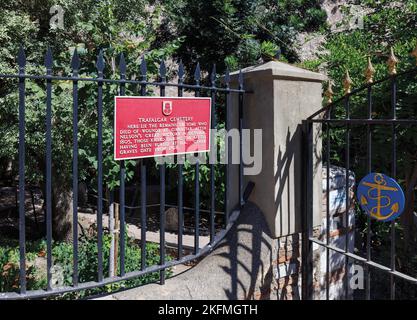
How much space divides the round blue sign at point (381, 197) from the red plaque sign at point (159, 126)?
1.18 meters

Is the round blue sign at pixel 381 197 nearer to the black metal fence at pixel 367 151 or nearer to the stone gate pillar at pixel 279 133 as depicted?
the black metal fence at pixel 367 151

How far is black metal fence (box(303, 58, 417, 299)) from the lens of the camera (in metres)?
3.13

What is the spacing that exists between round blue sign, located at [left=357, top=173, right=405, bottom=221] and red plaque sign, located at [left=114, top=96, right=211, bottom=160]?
1177 millimetres

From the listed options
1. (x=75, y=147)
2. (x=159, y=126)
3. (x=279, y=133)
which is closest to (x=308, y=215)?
(x=279, y=133)

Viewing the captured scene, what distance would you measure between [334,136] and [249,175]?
242 centimetres

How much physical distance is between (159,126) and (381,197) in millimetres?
Answer: 1577

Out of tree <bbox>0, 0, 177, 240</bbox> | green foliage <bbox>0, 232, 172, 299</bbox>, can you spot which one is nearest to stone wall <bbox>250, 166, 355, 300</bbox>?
green foliage <bbox>0, 232, 172, 299</bbox>

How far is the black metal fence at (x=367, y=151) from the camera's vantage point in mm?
3135

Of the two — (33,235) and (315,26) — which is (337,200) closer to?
(33,235)

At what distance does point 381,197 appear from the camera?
315 centimetres

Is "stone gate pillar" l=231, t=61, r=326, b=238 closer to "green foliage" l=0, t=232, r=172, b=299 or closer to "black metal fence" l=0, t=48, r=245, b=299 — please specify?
"black metal fence" l=0, t=48, r=245, b=299

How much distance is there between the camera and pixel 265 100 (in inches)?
143

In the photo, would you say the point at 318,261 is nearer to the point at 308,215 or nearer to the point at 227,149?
the point at 308,215

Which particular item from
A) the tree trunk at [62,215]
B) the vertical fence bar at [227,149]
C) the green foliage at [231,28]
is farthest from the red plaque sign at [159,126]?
the tree trunk at [62,215]
